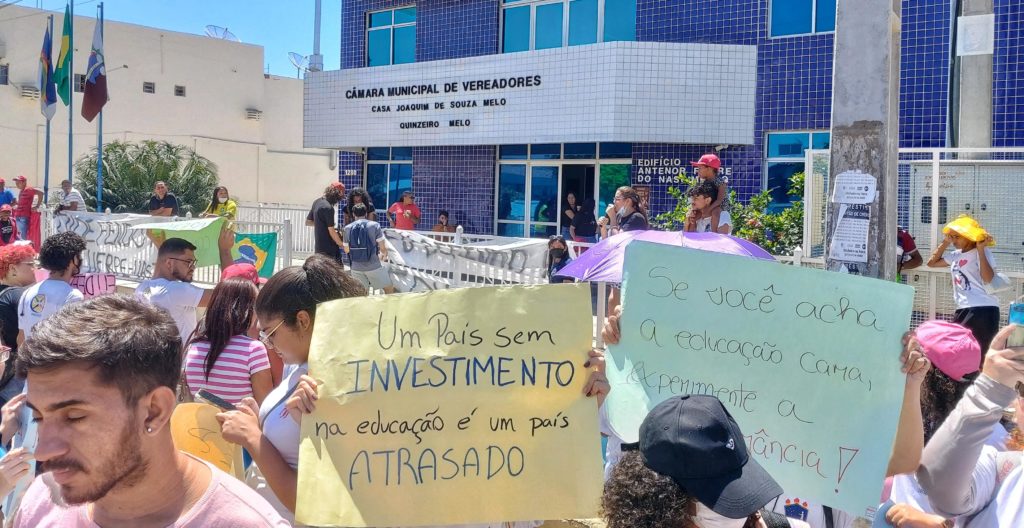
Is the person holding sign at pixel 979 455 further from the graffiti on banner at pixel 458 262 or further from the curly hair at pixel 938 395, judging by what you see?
the graffiti on banner at pixel 458 262

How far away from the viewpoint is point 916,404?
130 inches

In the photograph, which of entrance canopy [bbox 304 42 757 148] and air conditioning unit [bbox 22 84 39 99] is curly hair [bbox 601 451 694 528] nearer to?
entrance canopy [bbox 304 42 757 148]

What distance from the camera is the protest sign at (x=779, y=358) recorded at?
3.30 metres

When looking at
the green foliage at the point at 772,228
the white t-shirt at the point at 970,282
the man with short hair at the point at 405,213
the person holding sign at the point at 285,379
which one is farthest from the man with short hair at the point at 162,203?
the person holding sign at the point at 285,379

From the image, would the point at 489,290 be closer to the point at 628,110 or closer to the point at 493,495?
the point at 493,495

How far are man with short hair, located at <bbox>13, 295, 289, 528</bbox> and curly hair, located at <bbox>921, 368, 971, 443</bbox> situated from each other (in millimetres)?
2440

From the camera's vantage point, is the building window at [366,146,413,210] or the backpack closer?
the backpack

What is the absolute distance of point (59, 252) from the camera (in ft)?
19.0

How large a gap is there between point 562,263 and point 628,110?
19.4 ft

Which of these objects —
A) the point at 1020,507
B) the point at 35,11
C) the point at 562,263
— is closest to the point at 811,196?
the point at 562,263

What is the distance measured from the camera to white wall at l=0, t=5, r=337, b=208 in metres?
33.2

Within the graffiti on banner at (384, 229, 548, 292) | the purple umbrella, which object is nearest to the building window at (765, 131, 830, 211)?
the graffiti on banner at (384, 229, 548, 292)

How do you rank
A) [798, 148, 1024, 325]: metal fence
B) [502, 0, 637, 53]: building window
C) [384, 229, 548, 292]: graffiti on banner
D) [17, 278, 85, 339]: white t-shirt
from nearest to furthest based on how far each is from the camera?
[17, 278, 85, 339]: white t-shirt → [798, 148, 1024, 325]: metal fence → [384, 229, 548, 292]: graffiti on banner → [502, 0, 637, 53]: building window

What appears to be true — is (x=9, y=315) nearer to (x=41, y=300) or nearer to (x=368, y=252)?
(x=41, y=300)
